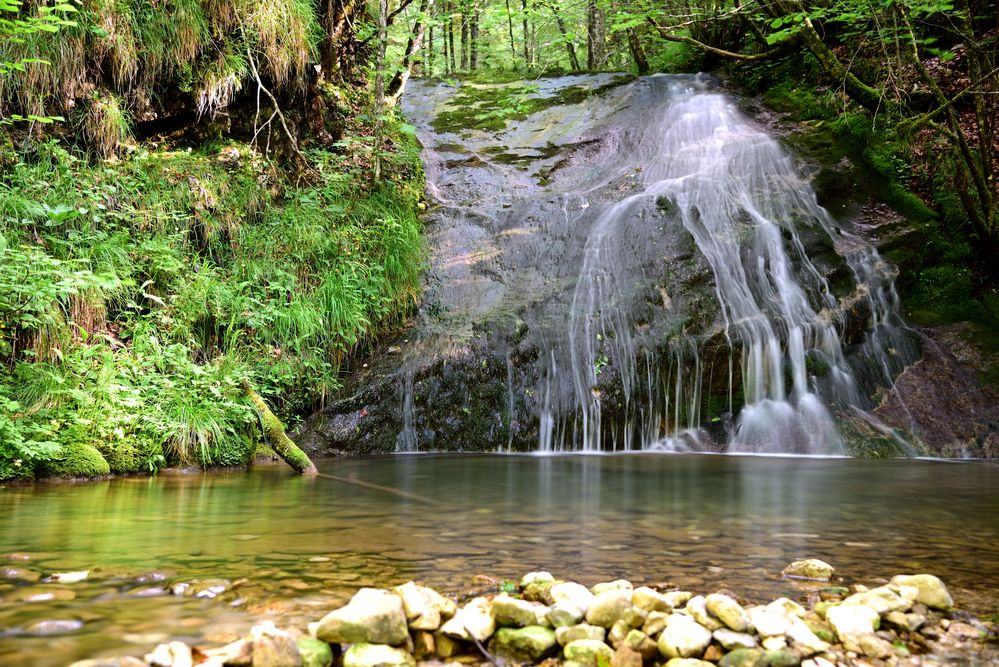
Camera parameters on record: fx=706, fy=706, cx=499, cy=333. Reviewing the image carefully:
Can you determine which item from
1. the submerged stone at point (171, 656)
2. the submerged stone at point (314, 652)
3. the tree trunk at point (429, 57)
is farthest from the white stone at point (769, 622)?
the tree trunk at point (429, 57)

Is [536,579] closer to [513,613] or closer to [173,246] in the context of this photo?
[513,613]

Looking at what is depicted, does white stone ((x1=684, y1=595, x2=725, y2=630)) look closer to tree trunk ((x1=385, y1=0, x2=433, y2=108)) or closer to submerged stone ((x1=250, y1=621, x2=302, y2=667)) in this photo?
submerged stone ((x1=250, y1=621, x2=302, y2=667))

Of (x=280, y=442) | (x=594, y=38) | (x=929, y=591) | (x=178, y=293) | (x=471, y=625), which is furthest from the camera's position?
(x=594, y=38)

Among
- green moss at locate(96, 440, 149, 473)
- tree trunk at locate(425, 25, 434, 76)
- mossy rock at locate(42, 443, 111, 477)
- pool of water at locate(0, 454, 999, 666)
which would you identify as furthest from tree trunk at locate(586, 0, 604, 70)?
mossy rock at locate(42, 443, 111, 477)

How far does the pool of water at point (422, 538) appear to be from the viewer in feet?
7.52

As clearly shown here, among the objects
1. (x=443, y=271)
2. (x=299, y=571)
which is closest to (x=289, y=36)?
(x=443, y=271)

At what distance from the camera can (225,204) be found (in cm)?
759

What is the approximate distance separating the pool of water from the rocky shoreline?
281mm

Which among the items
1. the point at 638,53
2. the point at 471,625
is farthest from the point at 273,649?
the point at 638,53

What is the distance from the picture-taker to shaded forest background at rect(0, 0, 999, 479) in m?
5.38

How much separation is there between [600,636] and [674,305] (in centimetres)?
670

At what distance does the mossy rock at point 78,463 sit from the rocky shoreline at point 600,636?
3634 millimetres

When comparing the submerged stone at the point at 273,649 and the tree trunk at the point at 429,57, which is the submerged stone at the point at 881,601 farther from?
the tree trunk at the point at 429,57

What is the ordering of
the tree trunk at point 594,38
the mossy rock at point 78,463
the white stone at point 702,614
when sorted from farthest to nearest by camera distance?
1. the tree trunk at point 594,38
2. the mossy rock at point 78,463
3. the white stone at point 702,614
